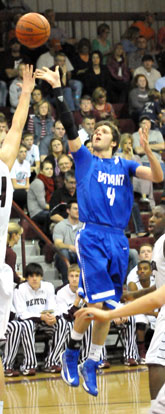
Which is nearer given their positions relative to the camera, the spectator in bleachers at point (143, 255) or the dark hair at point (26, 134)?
the spectator in bleachers at point (143, 255)

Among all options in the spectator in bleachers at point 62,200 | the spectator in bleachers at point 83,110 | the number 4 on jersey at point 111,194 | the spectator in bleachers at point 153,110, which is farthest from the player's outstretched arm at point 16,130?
the spectator in bleachers at point 153,110

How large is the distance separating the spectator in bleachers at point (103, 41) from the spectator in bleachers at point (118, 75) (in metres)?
0.56

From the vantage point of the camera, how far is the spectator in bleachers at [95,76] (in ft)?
55.7

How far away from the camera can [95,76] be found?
1702cm

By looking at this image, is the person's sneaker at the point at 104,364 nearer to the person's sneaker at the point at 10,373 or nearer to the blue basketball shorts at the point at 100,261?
the person's sneaker at the point at 10,373

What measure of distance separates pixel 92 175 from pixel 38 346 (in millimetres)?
5664

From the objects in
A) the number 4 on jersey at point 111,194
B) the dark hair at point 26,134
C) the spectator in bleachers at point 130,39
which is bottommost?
the number 4 on jersey at point 111,194

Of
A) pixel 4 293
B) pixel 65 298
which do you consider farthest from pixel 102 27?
pixel 4 293

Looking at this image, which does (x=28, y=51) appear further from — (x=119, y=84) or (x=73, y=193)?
(x=73, y=193)

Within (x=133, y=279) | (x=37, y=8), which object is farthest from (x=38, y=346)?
(x=37, y=8)

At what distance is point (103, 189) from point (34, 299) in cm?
485

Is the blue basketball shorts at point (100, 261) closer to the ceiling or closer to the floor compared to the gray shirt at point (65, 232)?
closer to the ceiling

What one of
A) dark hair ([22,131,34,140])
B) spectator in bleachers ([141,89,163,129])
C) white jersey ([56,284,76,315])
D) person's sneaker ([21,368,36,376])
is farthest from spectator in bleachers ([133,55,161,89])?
person's sneaker ([21,368,36,376])

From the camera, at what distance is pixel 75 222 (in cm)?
1234
